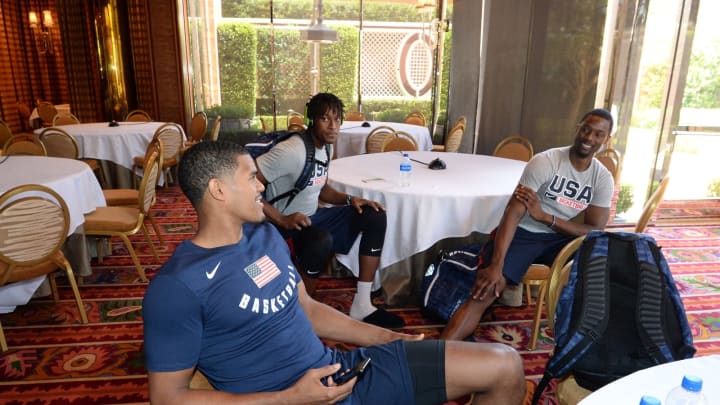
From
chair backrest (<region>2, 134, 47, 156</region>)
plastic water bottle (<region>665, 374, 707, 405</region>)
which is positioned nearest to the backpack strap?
plastic water bottle (<region>665, 374, 707, 405</region>)

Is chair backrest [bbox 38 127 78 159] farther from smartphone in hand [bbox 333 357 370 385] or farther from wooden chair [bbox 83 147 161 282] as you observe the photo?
smartphone in hand [bbox 333 357 370 385]

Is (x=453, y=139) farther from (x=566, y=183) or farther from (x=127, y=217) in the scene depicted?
(x=127, y=217)

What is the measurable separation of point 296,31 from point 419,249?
7.14 meters

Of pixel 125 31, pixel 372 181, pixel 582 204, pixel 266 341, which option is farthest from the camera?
pixel 125 31

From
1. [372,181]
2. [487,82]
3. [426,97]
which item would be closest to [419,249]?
[372,181]

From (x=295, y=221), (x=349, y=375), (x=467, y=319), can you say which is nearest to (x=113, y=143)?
(x=295, y=221)

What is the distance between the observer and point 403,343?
55.2 inches

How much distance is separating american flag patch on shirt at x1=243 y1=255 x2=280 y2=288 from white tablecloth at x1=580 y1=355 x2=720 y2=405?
2.56ft

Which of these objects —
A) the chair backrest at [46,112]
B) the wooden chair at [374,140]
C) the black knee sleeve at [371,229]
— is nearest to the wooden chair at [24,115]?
the chair backrest at [46,112]

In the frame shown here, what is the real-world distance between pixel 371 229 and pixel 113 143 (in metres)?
3.89

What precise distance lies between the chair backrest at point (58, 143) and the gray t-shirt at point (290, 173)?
10.6ft

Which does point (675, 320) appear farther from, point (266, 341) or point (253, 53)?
point (253, 53)

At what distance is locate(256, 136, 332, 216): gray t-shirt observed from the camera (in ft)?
8.11

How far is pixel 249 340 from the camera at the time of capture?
1210mm
